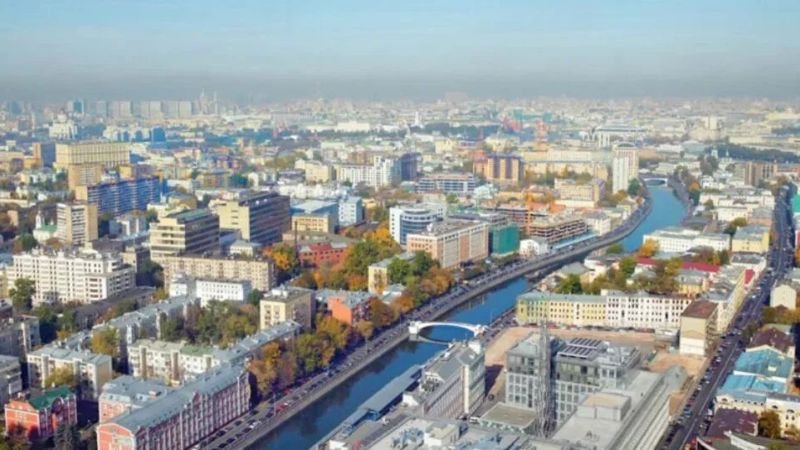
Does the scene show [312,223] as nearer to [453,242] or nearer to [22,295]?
[453,242]

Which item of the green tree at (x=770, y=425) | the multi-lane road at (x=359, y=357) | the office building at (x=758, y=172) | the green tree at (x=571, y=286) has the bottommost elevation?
the multi-lane road at (x=359, y=357)

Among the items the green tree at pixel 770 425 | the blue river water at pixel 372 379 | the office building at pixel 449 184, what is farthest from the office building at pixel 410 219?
the green tree at pixel 770 425

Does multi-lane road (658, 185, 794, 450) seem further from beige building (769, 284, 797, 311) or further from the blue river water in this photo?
the blue river water

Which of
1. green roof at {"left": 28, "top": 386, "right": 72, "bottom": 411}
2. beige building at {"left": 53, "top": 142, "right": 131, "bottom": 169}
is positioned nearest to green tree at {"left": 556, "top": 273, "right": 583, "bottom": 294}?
green roof at {"left": 28, "top": 386, "right": 72, "bottom": 411}

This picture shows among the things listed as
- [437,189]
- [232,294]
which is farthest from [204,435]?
[437,189]

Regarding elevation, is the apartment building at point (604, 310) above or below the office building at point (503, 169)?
below

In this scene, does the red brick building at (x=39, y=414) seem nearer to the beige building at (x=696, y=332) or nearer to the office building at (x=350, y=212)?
the beige building at (x=696, y=332)

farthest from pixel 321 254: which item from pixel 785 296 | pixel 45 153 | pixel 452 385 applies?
pixel 45 153
